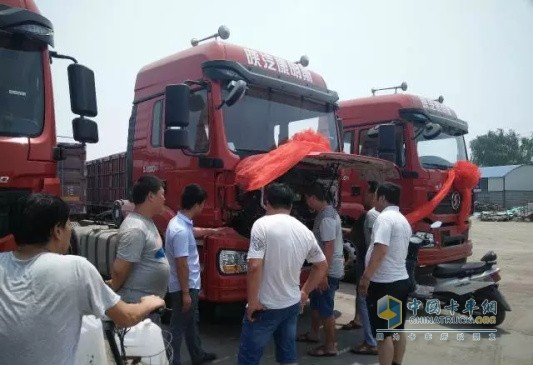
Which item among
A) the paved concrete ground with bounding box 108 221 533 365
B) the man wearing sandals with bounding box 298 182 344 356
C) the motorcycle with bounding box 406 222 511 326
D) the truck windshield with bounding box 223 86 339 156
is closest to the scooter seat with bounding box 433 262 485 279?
the motorcycle with bounding box 406 222 511 326

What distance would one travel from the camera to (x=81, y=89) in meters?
3.74

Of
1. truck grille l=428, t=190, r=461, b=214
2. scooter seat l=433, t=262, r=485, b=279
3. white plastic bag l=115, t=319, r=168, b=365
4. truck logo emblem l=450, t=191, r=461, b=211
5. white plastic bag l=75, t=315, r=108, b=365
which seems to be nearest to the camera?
white plastic bag l=75, t=315, r=108, b=365

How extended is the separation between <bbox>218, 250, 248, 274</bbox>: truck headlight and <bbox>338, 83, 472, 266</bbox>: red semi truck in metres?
3.08

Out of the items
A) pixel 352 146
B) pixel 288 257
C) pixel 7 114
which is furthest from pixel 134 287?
pixel 352 146

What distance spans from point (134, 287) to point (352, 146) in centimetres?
524

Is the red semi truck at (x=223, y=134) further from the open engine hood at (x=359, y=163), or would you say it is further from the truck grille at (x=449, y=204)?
the truck grille at (x=449, y=204)

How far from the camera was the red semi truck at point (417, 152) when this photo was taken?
6578 mm

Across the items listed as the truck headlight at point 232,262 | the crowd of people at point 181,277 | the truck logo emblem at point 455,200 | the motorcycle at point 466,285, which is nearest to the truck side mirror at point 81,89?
the crowd of people at point 181,277

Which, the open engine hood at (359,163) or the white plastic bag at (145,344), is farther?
the open engine hood at (359,163)

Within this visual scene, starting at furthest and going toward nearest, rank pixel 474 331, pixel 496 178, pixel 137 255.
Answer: pixel 496 178 → pixel 474 331 → pixel 137 255

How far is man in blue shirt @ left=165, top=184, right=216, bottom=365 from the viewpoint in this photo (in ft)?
11.3

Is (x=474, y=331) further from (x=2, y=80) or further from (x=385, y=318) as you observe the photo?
(x=2, y=80)

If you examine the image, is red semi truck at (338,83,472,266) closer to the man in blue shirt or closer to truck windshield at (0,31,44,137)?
the man in blue shirt

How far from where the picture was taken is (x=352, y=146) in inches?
293
